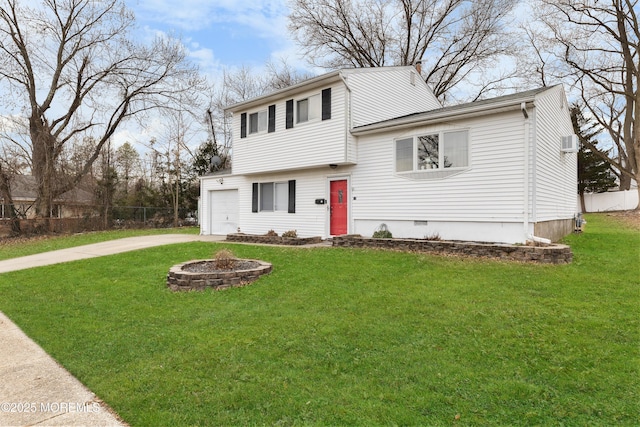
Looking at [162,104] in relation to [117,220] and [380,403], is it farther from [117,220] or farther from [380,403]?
[380,403]

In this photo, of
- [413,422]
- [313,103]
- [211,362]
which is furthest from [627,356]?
Result: [313,103]

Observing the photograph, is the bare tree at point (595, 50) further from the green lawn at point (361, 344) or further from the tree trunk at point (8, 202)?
the tree trunk at point (8, 202)

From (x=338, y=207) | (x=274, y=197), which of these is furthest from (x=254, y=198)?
(x=338, y=207)

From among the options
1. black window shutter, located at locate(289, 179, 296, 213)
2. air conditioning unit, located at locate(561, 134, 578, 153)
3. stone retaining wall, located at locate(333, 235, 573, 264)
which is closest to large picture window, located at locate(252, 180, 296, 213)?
black window shutter, located at locate(289, 179, 296, 213)

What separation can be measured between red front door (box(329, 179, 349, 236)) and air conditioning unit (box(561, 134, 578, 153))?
665cm

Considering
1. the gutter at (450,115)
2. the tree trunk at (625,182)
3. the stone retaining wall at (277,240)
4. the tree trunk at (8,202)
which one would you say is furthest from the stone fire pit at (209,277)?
the tree trunk at (625,182)

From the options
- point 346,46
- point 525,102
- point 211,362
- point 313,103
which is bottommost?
point 211,362

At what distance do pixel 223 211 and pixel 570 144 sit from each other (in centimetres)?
1263

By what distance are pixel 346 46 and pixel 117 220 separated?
17.5 m

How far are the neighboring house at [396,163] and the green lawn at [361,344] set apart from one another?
2506 mm

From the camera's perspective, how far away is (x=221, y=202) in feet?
50.7

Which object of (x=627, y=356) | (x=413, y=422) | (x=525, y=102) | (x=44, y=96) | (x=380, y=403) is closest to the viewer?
(x=413, y=422)

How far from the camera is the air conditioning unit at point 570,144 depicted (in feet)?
34.7

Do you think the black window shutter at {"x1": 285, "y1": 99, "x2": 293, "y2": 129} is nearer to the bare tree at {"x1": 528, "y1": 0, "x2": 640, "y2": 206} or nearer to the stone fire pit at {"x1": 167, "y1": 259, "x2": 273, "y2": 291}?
the stone fire pit at {"x1": 167, "y1": 259, "x2": 273, "y2": 291}
